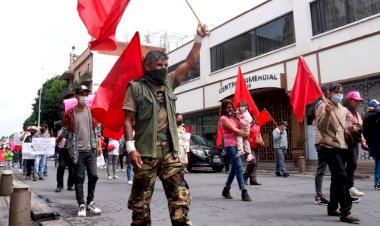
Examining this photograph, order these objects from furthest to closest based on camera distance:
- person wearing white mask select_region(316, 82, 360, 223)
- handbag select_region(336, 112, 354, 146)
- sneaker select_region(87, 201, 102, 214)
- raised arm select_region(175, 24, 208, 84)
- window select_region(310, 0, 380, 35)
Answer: window select_region(310, 0, 380, 35) < sneaker select_region(87, 201, 102, 214) < handbag select_region(336, 112, 354, 146) < person wearing white mask select_region(316, 82, 360, 223) < raised arm select_region(175, 24, 208, 84)

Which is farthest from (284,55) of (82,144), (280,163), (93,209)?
(93,209)

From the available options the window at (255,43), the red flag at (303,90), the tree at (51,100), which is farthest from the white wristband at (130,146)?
the tree at (51,100)

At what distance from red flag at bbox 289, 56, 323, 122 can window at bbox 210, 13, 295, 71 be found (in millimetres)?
10061

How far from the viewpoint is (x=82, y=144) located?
236 inches

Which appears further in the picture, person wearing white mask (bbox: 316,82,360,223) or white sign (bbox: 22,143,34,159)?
white sign (bbox: 22,143,34,159)

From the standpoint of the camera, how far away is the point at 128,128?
136 inches

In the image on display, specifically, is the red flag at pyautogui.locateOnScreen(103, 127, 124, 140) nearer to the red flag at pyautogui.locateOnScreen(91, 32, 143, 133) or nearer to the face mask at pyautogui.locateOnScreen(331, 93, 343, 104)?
the red flag at pyautogui.locateOnScreen(91, 32, 143, 133)

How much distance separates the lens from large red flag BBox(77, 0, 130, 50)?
4.57m

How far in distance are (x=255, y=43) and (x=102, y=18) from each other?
1507cm

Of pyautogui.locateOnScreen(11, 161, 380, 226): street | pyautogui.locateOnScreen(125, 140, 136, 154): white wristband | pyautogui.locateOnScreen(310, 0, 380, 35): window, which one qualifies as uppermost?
pyautogui.locateOnScreen(310, 0, 380, 35): window

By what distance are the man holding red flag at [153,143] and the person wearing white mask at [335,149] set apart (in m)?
2.57

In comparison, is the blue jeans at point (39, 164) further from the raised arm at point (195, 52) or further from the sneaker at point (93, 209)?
the raised arm at point (195, 52)

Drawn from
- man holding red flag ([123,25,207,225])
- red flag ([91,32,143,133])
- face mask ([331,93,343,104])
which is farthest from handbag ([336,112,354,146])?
red flag ([91,32,143,133])

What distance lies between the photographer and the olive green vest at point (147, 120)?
Result: 3402mm
